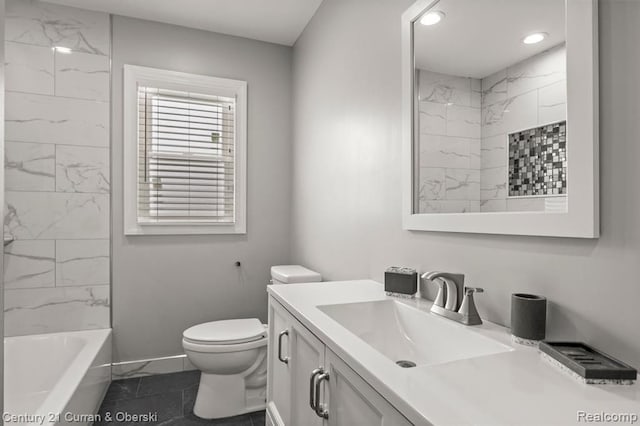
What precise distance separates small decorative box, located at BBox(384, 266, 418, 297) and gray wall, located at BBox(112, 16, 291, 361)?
169 centimetres

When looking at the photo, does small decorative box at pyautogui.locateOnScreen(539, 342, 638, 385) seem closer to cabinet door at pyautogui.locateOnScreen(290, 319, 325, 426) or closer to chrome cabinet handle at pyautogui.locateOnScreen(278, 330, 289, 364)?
cabinet door at pyautogui.locateOnScreen(290, 319, 325, 426)

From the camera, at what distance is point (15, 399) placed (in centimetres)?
206

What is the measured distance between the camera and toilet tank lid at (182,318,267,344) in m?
2.14

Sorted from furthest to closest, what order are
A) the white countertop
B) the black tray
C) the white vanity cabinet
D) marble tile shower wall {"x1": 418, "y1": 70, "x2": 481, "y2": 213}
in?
1. marble tile shower wall {"x1": 418, "y1": 70, "x2": 481, "y2": 213}
2. the white vanity cabinet
3. the black tray
4. the white countertop

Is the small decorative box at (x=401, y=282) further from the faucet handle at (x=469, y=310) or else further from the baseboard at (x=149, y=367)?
the baseboard at (x=149, y=367)

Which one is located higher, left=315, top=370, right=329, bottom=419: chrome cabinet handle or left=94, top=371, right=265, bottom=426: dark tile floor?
left=315, top=370, right=329, bottom=419: chrome cabinet handle

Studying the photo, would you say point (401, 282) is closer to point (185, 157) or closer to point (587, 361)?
point (587, 361)

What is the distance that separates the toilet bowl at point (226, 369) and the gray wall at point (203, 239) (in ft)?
1.90

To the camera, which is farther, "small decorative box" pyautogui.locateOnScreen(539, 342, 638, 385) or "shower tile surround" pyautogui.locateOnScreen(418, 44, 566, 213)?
"shower tile surround" pyautogui.locateOnScreen(418, 44, 566, 213)

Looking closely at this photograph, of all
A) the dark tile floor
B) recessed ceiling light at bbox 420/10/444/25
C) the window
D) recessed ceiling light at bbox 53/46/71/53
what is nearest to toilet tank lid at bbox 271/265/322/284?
the window

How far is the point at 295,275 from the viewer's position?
7.70ft

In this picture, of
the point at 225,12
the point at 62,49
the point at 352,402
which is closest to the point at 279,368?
the point at 352,402

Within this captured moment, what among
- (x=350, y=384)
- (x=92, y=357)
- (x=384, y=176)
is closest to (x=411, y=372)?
(x=350, y=384)

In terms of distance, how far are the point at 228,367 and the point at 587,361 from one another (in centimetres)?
187
